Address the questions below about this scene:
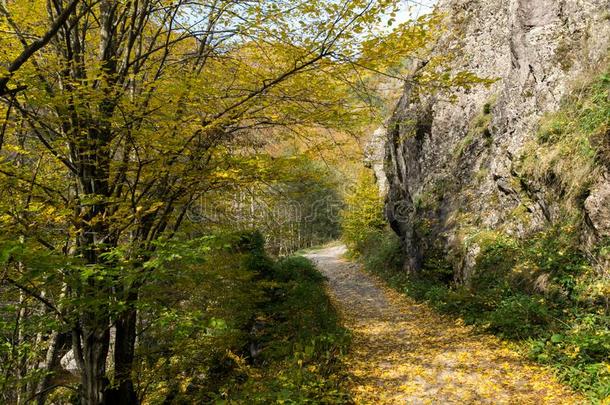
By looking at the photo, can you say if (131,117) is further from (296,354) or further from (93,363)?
(296,354)

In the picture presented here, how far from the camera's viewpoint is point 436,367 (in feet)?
20.0

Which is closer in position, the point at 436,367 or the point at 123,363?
the point at 123,363

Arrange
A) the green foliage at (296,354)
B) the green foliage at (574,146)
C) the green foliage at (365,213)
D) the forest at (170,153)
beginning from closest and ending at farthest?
1. the forest at (170,153)
2. the green foliage at (296,354)
3. the green foliage at (574,146)
4. the green foliage at (365,213)

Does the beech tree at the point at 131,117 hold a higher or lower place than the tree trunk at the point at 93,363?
higher

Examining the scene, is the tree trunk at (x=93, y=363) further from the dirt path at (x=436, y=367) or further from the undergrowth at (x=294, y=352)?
the dirt path at (x=436, y=367)

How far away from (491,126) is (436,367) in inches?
299

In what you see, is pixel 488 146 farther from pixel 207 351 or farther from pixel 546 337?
pixel 207 351

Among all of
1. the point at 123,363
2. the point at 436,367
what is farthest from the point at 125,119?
the point at 436,367

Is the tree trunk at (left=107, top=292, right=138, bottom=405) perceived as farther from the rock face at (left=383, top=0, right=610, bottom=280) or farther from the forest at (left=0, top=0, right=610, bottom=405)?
the rock face at (left=383, top=0, right=610, bottom=280)

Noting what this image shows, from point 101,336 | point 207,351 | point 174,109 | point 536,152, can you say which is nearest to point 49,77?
point 174,109

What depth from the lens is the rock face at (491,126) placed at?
828 cm

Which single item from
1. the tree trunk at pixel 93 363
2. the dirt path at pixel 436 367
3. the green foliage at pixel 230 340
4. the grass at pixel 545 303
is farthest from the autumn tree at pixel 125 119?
the grass at pixel 545 303

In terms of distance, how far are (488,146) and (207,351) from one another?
932cm

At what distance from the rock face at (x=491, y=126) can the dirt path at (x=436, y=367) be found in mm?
2546
